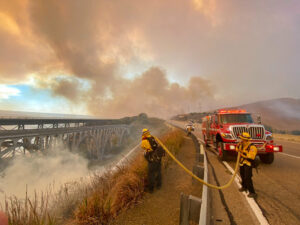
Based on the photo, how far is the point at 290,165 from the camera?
6.75 meters

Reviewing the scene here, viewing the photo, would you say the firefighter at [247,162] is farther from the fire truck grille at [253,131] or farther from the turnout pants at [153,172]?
the fire truck grille at [253,131]

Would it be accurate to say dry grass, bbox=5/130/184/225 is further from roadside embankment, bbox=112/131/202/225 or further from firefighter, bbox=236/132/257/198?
firefighter, bbox=236/132/257/198

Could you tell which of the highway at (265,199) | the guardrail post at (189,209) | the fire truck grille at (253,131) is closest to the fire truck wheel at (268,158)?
the highway at (265,199)

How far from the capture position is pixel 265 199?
3963 millimetres

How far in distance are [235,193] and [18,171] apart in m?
25.0

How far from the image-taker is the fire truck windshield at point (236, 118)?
8128 millimetres

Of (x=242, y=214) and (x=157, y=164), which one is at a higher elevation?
(x=157, y=164)

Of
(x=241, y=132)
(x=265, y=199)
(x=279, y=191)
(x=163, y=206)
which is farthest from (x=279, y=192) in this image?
(x=163, y=206)

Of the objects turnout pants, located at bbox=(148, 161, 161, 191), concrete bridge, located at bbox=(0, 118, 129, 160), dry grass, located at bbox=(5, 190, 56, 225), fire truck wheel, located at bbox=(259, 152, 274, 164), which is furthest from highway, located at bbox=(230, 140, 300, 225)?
concrete bridge, located at bbox=(0, 118, 129, 160)

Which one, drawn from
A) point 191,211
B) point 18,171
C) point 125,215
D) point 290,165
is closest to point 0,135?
point 18,171

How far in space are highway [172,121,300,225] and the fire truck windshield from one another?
2822mm

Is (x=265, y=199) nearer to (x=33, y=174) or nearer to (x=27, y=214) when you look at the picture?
(x=27, y=214)

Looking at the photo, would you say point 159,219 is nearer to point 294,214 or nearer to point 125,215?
point 125,215

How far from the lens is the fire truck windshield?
320 inches
